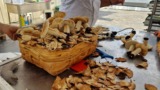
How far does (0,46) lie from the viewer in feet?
3.35

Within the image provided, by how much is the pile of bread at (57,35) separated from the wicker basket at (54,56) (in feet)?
0.06

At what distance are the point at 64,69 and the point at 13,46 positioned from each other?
1.83 ft

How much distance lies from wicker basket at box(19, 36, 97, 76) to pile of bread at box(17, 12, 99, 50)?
17mm

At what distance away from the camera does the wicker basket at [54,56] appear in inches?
22.1

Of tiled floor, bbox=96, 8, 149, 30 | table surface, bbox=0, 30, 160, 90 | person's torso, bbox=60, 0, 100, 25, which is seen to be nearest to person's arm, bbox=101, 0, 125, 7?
person's torso, bbox=60, 0, 100, 25

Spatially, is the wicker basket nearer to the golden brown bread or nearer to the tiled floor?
the golden brown bread

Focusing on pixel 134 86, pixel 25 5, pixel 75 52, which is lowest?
pixel 134 86

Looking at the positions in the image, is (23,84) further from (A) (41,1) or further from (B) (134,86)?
(A) (41,1)

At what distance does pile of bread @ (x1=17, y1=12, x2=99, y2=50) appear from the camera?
59cm

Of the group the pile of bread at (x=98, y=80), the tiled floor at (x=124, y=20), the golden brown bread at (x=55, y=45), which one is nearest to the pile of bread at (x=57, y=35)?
the golden brown bread at (x=55, y=45)

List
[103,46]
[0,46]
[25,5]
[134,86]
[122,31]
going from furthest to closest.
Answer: [25,5] → [122,31] → [0,46] → [103,46] → [134,86]

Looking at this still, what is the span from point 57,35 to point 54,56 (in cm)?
9

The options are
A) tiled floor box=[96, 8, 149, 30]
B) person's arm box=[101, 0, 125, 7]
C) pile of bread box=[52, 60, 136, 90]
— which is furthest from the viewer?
tiled floor box=[96, 8, 149, 30]

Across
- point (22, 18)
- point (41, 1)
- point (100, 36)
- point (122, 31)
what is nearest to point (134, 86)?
point (100, 36)
